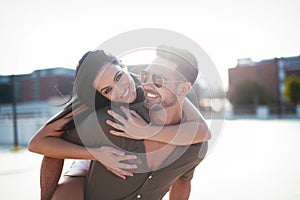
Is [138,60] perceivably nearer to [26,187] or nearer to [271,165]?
[26,187]

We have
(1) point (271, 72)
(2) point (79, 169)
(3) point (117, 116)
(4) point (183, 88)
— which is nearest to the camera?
(3) point (117, 116)

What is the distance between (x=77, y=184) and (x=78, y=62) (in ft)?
1.61

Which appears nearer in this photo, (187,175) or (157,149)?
(157,149)

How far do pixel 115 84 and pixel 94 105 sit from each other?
0.38 ft

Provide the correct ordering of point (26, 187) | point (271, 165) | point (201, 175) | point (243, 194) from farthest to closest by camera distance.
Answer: point (271, 165)
point (201, 175)
point (26, 187)
point (243, 194)

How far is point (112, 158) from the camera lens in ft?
4.22

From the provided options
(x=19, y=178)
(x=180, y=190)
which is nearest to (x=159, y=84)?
(x=180, y=190)

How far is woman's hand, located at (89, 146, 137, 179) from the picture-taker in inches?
50.6

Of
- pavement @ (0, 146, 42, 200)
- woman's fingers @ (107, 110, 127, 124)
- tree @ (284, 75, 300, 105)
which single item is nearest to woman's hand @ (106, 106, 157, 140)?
woman's fingers @ (107, 110, 127, 124)

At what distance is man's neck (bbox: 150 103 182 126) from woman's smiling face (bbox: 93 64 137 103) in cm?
13

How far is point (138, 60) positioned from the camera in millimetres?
1457

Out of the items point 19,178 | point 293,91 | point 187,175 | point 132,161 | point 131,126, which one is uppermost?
point 131,126

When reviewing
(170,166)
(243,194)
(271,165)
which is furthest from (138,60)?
(271,165)

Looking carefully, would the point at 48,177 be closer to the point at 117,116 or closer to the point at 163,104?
the point at 117,116
